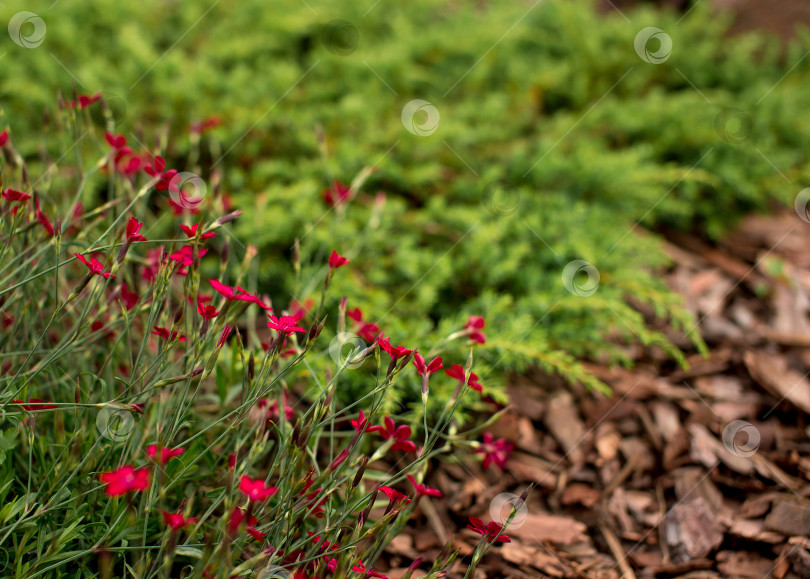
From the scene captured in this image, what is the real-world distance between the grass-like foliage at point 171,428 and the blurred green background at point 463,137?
41 cm

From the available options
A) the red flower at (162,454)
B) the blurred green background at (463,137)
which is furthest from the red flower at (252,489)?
the blurred green background at (463,137)

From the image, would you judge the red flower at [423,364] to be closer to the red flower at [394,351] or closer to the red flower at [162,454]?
the red flower at [394,351]

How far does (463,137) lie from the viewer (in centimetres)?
316

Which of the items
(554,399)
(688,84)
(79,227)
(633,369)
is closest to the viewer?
(79,227)

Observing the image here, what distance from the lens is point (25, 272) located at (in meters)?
1.62

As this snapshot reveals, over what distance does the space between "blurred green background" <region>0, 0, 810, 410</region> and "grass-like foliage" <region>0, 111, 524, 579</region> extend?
0.41m

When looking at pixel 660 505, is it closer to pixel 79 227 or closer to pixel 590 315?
pixel 590 315

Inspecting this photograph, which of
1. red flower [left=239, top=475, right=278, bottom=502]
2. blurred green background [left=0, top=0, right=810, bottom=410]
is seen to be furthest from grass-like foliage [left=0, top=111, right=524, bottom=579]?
blurred green background [left=0, top=0, right=810, bottom=410]

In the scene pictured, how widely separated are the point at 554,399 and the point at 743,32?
12.6 feet

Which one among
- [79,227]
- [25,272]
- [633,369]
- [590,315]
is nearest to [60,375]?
[25,272]

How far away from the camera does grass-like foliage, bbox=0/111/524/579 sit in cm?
125

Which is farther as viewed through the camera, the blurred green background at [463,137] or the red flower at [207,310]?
the blurred green background at [463,137]

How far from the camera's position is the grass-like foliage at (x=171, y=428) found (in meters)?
1.25

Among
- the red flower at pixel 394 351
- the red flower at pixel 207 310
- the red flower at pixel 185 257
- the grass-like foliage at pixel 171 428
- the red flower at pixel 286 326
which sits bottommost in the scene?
the grass-like foliage at pixel 171 428
